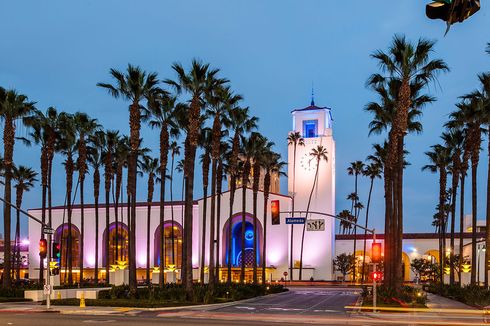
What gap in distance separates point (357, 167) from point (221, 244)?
2731cm

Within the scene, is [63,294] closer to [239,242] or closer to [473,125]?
[473,125]

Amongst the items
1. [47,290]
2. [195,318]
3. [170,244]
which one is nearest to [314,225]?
[170,244]

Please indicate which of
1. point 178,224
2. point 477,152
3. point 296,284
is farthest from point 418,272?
point 477,152

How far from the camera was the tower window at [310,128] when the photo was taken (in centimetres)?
9812

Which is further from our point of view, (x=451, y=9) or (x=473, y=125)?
(x=473, y=125)

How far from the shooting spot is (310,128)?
324ft

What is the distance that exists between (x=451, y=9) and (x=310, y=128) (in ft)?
307

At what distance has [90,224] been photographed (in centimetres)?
9838

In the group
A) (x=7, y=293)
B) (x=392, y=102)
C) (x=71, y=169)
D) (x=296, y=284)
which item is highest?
(x=392, y=102)

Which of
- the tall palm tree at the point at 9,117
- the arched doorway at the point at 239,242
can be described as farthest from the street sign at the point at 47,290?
the arched doorway at the point at 239,242

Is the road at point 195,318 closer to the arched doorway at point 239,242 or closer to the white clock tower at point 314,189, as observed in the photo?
the arched doorway at point 239,242

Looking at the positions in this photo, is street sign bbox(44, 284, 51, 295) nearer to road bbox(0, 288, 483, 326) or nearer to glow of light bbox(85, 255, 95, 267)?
road bbox(0, 288, 483, 326)

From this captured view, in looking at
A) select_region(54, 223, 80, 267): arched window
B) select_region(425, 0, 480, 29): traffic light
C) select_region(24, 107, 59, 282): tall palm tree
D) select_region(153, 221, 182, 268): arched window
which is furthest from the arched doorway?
select_region(425, 0, 480, 29): traffic light

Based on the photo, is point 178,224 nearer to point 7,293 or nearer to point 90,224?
point 90,224
